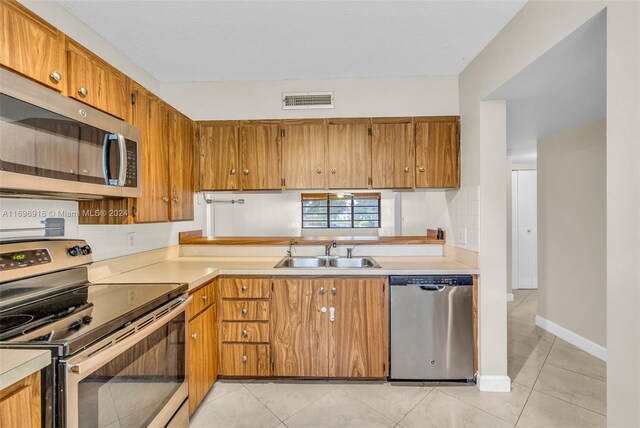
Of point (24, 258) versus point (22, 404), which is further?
point (24, 258)

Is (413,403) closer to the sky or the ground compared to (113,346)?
closer to the ground

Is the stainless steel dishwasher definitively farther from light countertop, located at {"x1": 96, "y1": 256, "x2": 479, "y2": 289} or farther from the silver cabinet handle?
the silver cabinet handle

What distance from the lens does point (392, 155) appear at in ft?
8.48

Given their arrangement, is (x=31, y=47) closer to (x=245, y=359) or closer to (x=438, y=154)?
(x=245, y=359)

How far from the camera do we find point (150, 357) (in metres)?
1.45

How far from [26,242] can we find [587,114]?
413 cm

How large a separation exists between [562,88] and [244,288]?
8.94ft

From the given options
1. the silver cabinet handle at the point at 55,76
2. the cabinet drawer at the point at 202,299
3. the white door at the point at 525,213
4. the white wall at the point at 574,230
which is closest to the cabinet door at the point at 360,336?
the cabinet drawer at the point at 202,299

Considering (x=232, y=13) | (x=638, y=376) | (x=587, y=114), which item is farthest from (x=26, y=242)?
(x=587, y=114)

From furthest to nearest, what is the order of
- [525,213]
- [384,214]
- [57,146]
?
[525,213]
[384,214]
[57,146]

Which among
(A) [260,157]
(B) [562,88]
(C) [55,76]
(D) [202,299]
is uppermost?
(B) [562,88]

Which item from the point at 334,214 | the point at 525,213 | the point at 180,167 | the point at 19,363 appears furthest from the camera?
the point at 334,214

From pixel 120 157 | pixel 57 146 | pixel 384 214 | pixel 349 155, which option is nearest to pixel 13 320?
pixel 57 146

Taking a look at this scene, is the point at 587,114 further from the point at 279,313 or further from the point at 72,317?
the point at 72,317
